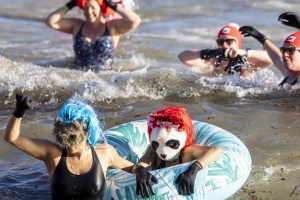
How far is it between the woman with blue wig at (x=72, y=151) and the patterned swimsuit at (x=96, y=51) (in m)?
4.74

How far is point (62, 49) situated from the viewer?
11.7m

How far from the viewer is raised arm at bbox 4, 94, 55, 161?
4137 mm

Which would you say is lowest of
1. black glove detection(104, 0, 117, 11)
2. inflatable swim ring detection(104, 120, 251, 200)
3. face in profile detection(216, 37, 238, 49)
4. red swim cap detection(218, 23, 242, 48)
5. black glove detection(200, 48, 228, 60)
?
black glove detection(200, 48, 228, 60)

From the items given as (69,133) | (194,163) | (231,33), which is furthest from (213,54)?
(69,133)

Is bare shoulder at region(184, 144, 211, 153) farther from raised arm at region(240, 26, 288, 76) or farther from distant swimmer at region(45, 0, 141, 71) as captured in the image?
distant swimmer at region(45, 0, 141, 71)

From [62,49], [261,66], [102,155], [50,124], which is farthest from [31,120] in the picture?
[62,49]

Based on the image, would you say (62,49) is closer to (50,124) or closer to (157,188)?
(50,124)

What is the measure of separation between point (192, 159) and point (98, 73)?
4.33 meters

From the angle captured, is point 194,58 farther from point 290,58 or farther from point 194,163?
point 194,163

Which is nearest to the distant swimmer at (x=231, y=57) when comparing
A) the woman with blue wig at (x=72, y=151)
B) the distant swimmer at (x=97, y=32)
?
the distant swimmer at (x=97, y=32)

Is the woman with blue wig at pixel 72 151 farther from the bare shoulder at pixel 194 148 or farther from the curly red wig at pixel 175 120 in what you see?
the bare shoulder at pixel 194 148

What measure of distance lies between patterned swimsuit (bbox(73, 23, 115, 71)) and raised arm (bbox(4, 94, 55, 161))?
4.78m

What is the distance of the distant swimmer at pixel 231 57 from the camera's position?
8.47 meters

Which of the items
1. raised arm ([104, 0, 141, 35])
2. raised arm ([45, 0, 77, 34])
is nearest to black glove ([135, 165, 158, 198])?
raised arm ([104, 0, 141, 35])
